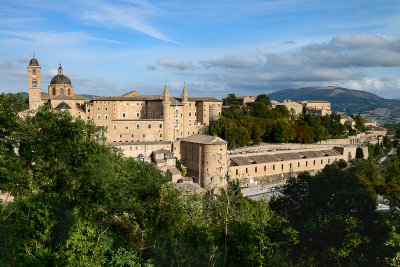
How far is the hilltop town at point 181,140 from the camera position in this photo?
41188 mm

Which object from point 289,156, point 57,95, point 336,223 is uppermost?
point 57,95

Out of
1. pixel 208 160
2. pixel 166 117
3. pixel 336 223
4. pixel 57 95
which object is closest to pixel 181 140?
pixel 166 117

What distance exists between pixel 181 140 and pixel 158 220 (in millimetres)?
32229

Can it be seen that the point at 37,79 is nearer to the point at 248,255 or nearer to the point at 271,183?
the point at 271,183

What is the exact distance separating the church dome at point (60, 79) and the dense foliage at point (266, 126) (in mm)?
23537

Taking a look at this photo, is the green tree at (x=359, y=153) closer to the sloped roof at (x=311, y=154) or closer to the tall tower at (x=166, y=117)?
the sloped roof at (x=311, y=154)

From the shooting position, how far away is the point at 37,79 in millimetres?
42750

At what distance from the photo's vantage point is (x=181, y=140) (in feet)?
150

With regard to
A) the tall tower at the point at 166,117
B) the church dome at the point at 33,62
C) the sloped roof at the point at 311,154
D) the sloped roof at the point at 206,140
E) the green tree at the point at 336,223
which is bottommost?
the sloped roof at the point at 311,154

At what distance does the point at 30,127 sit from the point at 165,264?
32.1 feet

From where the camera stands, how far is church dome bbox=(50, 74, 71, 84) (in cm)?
5159

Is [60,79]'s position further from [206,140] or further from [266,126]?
[266,126]

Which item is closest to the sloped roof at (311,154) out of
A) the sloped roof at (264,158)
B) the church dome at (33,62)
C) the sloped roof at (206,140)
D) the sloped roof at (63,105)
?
the sloped roof at (264,158)

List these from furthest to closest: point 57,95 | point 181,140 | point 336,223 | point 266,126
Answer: point 266,126
point 57,95
point 181,140
point 336,223
